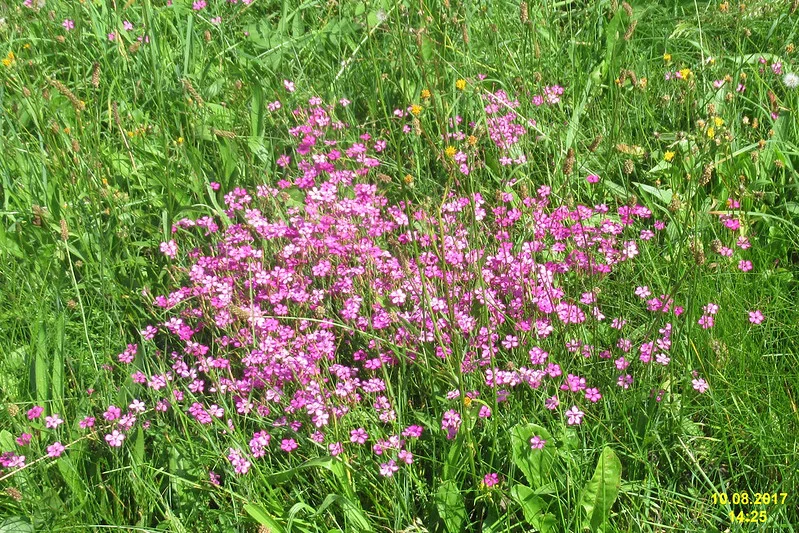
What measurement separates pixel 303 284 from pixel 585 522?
106 centimetres

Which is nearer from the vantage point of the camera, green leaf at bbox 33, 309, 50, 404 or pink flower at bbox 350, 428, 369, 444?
pink flower at bbox 350, 428, 369, 444

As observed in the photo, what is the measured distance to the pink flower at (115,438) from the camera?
6.91 feet

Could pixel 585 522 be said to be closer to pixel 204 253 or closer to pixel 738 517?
pixel 738 517

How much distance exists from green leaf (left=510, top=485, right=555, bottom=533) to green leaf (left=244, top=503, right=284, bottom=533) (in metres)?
0.57

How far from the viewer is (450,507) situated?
203 centimetres

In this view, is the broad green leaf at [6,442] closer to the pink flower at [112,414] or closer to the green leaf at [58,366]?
the green leaf at [58,366]

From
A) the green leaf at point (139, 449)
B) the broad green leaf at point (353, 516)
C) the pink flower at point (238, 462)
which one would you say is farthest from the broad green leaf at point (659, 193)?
the green leaf at point (139, 449)

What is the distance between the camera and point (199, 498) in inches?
85.3

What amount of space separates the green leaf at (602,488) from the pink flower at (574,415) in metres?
0.15

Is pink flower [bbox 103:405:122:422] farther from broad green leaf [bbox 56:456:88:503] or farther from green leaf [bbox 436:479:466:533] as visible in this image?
green leaf [bbox 436:479:466:533]

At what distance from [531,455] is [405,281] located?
0.67 metres

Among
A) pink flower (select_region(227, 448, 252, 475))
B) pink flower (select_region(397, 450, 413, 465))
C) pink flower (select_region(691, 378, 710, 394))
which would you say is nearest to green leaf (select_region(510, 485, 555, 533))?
pink flower (select_region(397, 450, 413, 465))

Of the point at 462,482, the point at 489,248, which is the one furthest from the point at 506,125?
the point at 462,482

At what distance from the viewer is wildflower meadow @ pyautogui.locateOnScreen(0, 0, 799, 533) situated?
2.08 meters
